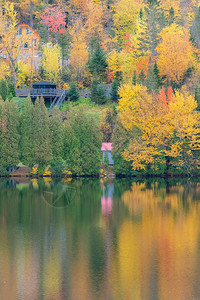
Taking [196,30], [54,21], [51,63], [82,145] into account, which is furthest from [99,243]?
[54,21]

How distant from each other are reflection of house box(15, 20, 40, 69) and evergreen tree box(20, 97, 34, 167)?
28.3m

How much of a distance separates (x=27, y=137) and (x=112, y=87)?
20544 mm

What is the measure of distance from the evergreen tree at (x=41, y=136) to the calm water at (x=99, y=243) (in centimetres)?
1184

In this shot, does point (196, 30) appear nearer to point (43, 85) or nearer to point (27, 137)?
point (43, 85)

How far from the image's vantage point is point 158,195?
168 ft

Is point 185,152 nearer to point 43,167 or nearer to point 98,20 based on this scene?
point 43,167

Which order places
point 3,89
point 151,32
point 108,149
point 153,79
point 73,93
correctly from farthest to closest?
point 151,32 < point 73,93 < point 3,89 < point 153,79 < point 108,149

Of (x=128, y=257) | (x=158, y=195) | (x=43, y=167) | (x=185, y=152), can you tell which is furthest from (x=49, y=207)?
(x=185, y=152)

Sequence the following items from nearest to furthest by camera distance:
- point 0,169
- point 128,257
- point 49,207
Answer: point 128,257 < point 49,207 < point 0,169

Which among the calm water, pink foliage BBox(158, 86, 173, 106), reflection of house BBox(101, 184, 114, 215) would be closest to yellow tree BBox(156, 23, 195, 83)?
pink foliage BBox(158, 86, 173, 106)

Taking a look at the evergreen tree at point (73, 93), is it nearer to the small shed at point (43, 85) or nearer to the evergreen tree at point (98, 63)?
the small shed at point (43, 85)

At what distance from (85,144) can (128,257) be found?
132 ft

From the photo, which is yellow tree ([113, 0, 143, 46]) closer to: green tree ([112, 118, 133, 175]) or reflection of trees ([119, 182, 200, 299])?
green tree ([112, 118, 133, 175])

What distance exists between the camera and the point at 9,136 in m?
68.2
